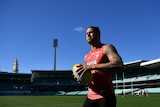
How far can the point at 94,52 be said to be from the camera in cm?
391

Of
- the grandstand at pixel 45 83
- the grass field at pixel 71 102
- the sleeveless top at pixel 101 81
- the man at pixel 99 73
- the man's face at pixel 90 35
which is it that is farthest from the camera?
the grandstand at pixel 45 83

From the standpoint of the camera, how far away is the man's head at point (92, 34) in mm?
3712

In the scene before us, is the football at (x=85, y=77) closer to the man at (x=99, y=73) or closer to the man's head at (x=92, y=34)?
the man at (x=99, y=73)

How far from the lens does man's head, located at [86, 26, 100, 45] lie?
3712 mm

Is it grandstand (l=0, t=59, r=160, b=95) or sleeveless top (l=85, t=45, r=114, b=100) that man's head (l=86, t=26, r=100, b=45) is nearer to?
sleeveless top (l=85, t=45, r=114, b=100)

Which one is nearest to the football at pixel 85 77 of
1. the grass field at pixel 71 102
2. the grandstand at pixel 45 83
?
the grass field at pixel 71 102

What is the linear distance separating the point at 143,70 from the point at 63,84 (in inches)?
1434

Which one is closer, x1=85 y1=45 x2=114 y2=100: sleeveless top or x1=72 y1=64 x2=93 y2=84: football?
x1=72 y1=64 x2=93 y2=84: football

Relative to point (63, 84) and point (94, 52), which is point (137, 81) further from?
point (94, 52)

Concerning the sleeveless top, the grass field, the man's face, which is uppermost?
the man's face

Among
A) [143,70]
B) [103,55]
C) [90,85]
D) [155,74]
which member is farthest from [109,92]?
[143,70]

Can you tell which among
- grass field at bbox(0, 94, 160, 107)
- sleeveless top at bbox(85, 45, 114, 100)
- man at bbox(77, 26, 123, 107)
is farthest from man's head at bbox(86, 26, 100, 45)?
grass field at bbox(0, 94, 160, 107)

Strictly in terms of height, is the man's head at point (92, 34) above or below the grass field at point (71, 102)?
above

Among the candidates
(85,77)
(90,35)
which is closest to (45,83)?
(90,35)
